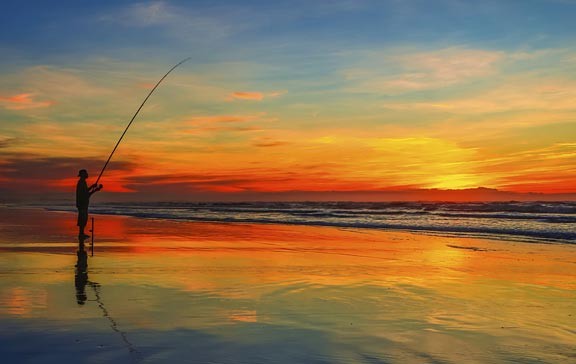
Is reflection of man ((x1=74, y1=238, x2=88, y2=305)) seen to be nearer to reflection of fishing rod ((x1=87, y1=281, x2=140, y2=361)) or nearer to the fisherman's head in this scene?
reflection of fishing rod ((x1=87, y1=281, x2=140, y2=361))

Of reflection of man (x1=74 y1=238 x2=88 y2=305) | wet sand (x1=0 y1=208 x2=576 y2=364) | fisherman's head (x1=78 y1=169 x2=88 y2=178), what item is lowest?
wet sand (x1=0 y1=208 x2=576 y2=364)

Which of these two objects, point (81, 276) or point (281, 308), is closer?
point (281, 308)

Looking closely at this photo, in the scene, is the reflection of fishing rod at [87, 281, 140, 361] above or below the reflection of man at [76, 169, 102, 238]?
below

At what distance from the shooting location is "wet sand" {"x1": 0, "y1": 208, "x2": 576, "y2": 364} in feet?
18.1

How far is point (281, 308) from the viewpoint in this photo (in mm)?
7574

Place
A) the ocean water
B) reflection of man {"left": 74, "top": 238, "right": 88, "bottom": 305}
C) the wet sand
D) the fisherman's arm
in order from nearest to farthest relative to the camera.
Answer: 1. the wet sand
2. reflection of man {"left": 74, "top": 238, "right": 88, "bottom": 305}
3. the fisherman's arm
4. the ocean water

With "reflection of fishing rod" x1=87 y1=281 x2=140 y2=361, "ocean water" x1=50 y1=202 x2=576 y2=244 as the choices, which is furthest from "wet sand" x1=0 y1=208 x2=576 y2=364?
"ocean water" x1=50 y1=202 x2=576 y2=244

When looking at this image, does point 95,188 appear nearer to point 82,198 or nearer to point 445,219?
point 82,198

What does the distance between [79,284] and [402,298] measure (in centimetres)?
522

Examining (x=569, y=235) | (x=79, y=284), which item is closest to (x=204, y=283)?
(x=79, y=284)

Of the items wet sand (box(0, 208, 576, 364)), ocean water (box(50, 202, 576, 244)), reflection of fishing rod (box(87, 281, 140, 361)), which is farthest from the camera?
ocean water (box(50, 202, 576, 244))

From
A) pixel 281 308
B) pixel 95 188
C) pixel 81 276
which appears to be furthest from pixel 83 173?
pixel 281 308

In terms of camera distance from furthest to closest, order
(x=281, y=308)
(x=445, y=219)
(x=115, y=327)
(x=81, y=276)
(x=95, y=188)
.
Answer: (x=445, y=219) → (x=95, y=188) → (x=81, y=276) → (x=281, y=308) → (x=115, y=327)

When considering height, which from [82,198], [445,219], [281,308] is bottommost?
[281,308]
